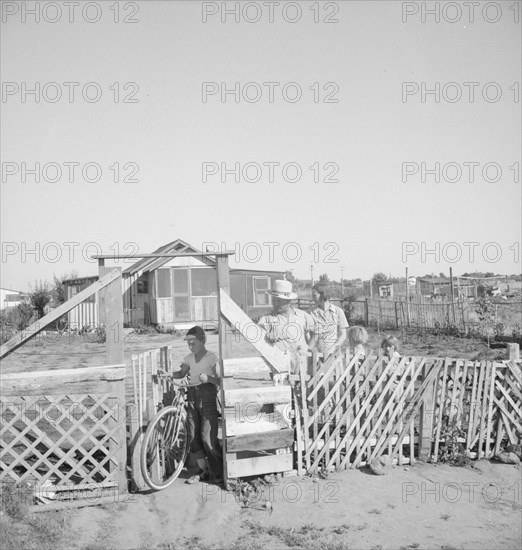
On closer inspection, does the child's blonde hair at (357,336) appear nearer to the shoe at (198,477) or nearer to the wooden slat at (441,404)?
the wooden slat at (441,404)

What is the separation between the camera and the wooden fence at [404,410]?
605 cm

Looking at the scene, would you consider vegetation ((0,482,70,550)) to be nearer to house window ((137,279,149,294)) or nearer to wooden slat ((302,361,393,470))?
wooden slat ((302,361,393,470))

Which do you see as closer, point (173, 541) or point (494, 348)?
point (173, 541)

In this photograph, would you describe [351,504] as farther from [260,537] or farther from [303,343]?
[303,343]

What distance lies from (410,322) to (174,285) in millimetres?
10831

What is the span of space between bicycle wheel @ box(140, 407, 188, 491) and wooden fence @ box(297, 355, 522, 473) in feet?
4.38

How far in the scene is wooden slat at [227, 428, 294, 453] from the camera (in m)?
5.67

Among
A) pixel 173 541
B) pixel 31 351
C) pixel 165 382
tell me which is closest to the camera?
pixel 173 541

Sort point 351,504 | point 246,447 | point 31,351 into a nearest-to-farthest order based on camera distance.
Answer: point 351,504, point 246,447, point 31,351

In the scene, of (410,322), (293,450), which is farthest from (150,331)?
(293,450)

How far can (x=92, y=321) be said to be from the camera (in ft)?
85.1

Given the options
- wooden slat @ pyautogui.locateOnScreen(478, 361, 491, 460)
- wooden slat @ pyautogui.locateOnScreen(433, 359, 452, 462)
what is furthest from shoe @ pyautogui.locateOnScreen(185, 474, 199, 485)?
wooden slat @ pyautogui.locateOnScreen(478, 361, 491, 460)

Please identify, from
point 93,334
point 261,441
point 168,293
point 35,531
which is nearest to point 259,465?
point 261,441

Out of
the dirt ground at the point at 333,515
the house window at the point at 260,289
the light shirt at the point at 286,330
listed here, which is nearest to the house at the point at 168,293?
the house window at the point at 260,289
